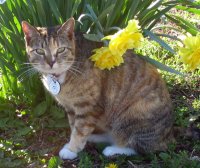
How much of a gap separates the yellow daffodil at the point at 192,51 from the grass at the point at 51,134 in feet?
1.70

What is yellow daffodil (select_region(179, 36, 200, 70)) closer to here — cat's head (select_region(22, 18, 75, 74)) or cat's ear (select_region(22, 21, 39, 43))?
cat's head (select_region(22, 18, 75, 74))

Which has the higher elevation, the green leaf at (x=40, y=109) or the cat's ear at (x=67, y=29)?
the cat's ear at (x=67, y=29)

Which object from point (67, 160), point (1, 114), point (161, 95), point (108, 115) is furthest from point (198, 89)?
point (1, 114)

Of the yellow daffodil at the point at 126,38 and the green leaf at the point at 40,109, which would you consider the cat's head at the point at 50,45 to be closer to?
the yellow daffodil at the point at 126,38

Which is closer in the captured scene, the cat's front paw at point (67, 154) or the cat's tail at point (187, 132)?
the cat's front paw at point (67, 154)

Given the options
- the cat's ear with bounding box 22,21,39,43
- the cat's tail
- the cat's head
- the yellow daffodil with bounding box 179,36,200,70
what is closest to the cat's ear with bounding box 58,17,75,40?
the cat's head

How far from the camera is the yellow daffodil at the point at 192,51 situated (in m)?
2.35

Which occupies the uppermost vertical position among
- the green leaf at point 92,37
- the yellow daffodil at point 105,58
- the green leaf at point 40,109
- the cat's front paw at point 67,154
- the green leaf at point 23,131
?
the green leaf at point 92,37

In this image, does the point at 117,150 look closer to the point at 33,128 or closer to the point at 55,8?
the point at 33,128

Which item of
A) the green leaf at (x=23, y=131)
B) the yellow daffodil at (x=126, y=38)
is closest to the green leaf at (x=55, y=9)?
the yellow daffodil at (x=126, y=38)

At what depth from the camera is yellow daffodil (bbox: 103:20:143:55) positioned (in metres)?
2.15

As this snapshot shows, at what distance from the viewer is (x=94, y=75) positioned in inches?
101

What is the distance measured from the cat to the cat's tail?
0.18 m

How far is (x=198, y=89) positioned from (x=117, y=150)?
100 centimetres
